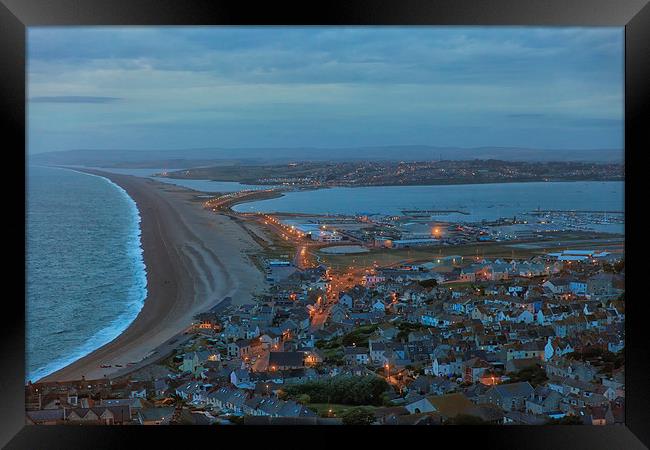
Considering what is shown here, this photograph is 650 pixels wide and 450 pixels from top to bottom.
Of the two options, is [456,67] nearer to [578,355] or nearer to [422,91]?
[422,91]

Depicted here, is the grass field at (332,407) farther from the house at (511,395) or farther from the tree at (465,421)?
the tree at (465,421)

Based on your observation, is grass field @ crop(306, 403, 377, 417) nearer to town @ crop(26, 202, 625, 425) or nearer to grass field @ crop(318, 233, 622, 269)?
town @ crop(26, 202, 625, 425)

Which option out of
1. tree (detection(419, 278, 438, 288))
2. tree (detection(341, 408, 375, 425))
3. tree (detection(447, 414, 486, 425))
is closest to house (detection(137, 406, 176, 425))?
tree (detection(341, 408, 375, 425))

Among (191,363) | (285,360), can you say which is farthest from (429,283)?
(191,363)

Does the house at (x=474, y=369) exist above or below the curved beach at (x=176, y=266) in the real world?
below

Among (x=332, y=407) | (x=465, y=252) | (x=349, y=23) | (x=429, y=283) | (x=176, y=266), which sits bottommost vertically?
(x=332, y=407)

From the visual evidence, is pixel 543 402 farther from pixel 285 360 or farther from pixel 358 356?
pixel 285 360

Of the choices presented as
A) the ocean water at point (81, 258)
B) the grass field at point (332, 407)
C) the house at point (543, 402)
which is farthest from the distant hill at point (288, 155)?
the grass field at point (332, 407)

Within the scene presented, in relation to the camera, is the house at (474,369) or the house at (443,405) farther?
the house at (474,369)
